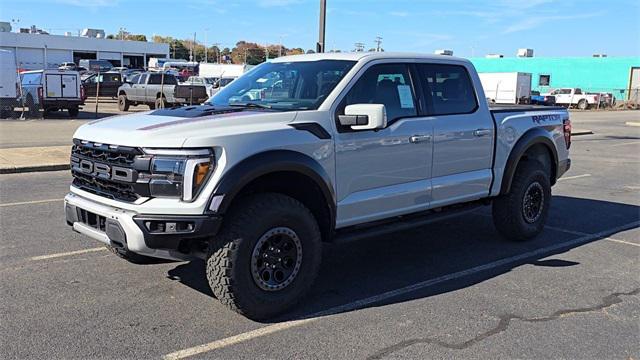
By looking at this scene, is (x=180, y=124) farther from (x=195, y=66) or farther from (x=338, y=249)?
(x=195, y=66)

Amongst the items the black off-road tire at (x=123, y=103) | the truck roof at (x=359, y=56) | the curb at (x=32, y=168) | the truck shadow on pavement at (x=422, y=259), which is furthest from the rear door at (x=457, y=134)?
the black off-road tire at (x=123, y=103)

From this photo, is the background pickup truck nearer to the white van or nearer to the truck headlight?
the truck headlight

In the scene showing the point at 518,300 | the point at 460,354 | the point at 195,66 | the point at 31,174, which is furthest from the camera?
the point at 195,66

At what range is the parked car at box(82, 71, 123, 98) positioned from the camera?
120 ft

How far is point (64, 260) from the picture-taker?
5.51 m

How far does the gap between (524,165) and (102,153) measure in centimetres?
452

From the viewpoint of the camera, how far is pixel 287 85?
17.1 feet

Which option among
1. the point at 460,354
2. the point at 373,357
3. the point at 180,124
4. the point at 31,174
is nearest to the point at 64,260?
the point at 180,124

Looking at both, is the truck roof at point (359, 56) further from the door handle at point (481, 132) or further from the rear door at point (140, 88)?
the rear door at point (140, 88)

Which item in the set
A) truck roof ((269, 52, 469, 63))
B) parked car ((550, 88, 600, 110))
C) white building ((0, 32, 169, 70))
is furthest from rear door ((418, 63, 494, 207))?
white building ((0, 32, 169, 70))

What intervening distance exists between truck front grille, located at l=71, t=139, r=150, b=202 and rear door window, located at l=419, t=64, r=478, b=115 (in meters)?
2.78

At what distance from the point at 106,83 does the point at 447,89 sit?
34.3m

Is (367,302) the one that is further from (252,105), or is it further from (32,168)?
(32,168)

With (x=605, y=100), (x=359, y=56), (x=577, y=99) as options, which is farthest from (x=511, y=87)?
(x=359, y=56)
